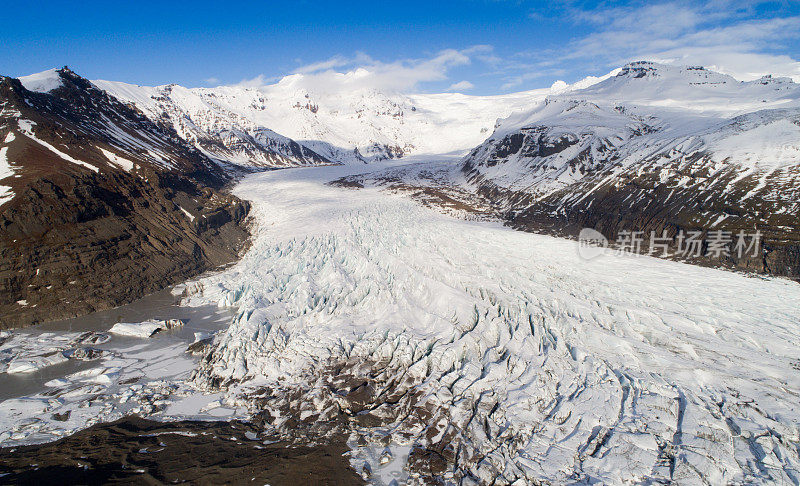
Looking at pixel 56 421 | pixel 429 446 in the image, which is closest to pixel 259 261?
pixel 56 421

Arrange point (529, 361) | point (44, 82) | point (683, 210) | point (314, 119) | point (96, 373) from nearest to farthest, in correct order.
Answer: point (529, 361)
point (96, 373)
point (683, 210)
point (44, 82)
point (314, 119)

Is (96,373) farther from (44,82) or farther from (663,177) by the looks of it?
(44,82)

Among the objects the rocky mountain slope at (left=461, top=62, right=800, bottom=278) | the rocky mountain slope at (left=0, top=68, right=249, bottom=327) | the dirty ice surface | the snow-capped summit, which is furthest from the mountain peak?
the rocky mountain slope at (left=461, top=62, right=800, bottom=278)

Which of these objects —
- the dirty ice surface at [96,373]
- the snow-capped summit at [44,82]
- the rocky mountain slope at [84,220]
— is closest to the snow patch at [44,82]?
the snow-capped summit at [44,82]

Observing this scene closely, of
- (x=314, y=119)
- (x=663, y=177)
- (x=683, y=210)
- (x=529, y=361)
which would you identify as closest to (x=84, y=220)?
(x=529, y=361)

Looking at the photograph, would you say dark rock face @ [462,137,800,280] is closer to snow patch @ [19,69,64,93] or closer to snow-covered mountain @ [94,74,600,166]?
snow patch @ [19,69,64,93]
